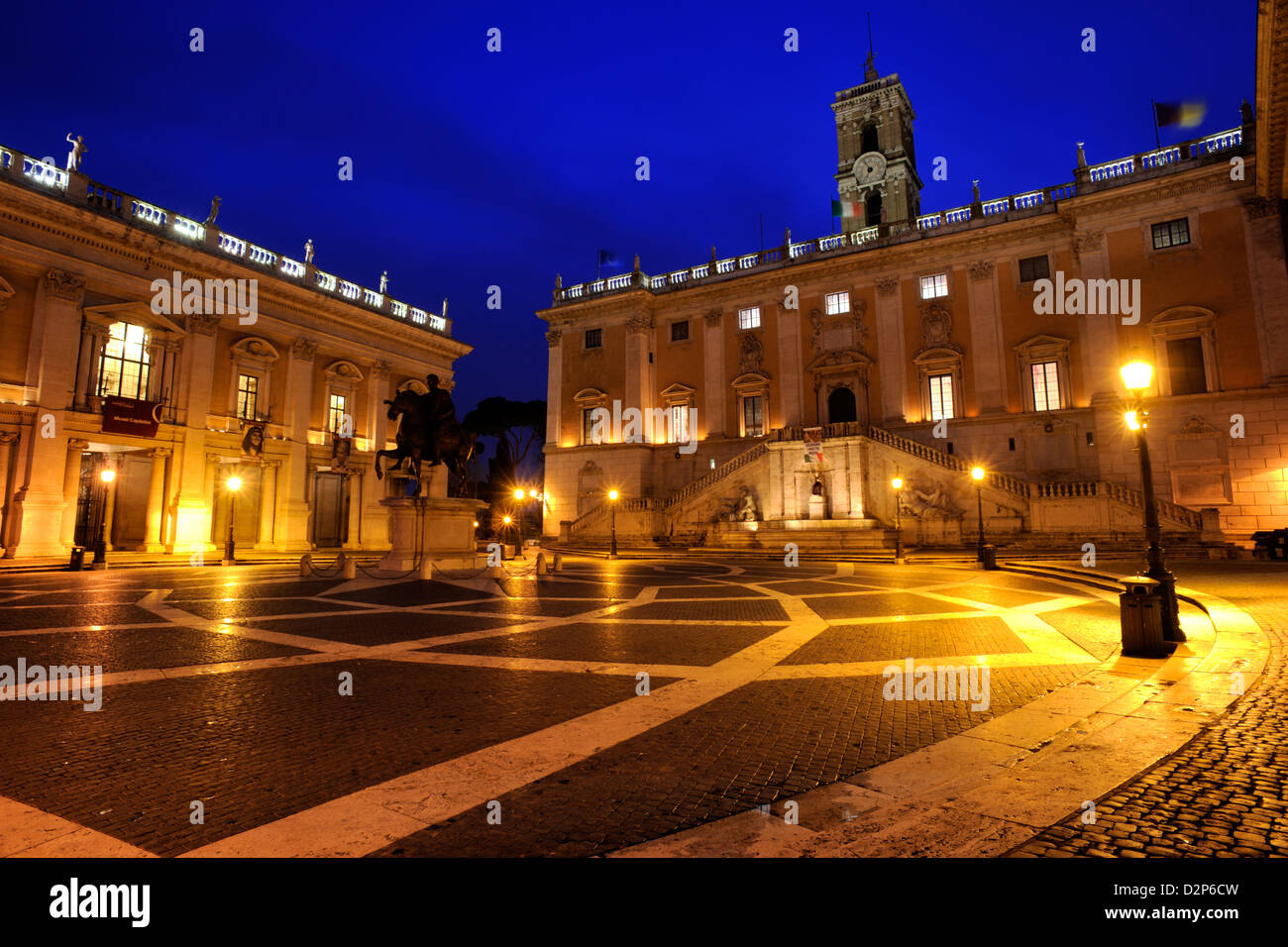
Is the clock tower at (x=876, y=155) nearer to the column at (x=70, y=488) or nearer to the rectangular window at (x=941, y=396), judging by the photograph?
the rectangular window at (x=941, y=396)

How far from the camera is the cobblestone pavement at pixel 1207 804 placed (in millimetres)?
2705

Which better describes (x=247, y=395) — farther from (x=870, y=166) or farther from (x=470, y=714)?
(x=870, y=166)

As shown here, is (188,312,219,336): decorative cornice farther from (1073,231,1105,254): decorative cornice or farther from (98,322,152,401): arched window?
(1073,231,1105,254): decorative cornice

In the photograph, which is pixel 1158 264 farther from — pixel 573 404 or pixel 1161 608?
pixel 573 404

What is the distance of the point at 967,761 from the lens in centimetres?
378

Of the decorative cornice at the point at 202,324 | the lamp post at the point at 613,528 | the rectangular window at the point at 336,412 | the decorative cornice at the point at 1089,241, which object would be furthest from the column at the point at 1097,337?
the decorative cornice at the point at 202,324

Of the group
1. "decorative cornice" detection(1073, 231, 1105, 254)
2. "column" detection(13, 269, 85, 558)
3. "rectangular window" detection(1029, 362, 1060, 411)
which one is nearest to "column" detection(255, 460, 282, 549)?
"column" detection(13, 269, 85, 558)

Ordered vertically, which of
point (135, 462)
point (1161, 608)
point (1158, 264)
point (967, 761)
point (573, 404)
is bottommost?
point (967, 761)

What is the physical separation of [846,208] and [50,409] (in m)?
48.8

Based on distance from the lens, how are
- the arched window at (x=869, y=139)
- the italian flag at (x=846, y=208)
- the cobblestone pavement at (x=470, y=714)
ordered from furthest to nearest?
the arched window at (x=869, y=139) → the italian flag at (x=846, y=208) → the cobblestone pavement at (x=470, y=714)

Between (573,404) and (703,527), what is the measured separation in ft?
48.3

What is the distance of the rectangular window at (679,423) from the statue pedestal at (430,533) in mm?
22355

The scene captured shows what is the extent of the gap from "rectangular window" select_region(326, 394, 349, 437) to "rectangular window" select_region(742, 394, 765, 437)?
22.7 m
